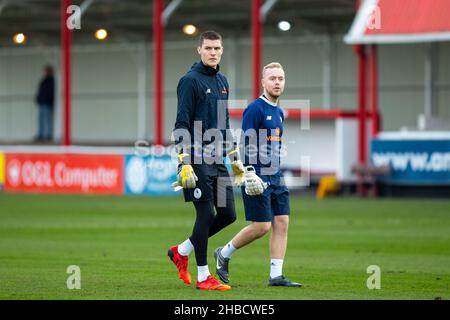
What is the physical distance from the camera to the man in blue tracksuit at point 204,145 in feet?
36.6

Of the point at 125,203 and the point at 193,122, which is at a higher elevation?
the point at 193,122

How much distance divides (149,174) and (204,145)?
19214mm

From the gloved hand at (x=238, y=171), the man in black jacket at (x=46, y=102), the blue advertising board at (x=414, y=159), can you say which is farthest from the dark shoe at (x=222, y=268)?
the man in black jacket at (x=46, y=102)

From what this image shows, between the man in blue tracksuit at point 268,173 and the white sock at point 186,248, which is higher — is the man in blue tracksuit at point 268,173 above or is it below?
above

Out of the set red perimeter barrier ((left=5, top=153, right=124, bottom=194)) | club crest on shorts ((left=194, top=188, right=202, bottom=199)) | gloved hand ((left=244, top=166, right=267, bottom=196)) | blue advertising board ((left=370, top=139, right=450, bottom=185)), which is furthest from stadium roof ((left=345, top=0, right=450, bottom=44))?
club crest on shorts ((left=194, top=188, right=202, bottom=199))

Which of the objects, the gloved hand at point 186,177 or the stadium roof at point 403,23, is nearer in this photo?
the gloved hand at point 186,177

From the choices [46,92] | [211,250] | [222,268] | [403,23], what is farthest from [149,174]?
[222,268]

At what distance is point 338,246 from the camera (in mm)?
16719

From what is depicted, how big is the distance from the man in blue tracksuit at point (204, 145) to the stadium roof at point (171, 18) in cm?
2633

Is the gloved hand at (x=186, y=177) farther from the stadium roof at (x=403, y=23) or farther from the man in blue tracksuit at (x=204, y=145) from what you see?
the stadium roof at (x=403, y=23)
